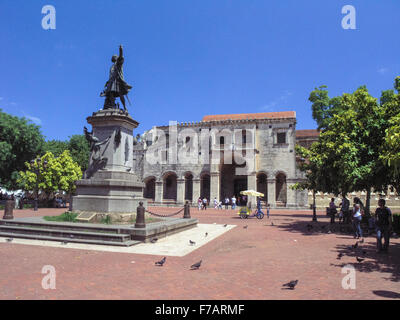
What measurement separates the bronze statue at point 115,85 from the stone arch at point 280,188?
26.1m

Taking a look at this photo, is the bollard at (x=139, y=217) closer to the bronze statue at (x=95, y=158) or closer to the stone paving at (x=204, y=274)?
the stone paving at (x=204, y=274)

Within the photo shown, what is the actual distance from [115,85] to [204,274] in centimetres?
963

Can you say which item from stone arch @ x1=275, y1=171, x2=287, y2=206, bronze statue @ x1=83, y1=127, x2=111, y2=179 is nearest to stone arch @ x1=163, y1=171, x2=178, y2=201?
stone arch @ x1=275, y1=171, x2=287, y2=206

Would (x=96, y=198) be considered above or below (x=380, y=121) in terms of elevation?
below

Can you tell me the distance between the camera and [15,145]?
92.1 feet

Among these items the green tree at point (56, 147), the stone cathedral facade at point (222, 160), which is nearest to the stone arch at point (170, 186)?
the stone cathedral facade at point (222, 160)

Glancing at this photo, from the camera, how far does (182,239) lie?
10.2 metres

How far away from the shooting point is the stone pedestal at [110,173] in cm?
1070

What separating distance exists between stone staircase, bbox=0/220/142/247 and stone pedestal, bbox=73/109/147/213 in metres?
1.49
